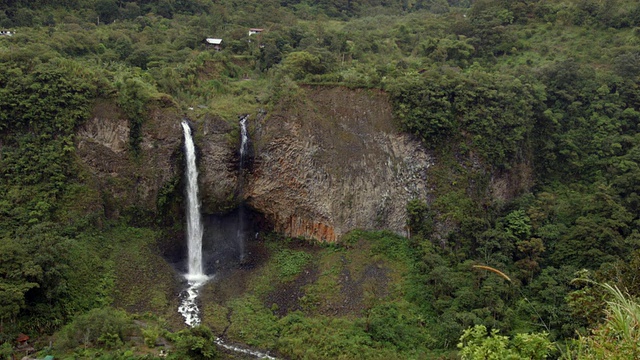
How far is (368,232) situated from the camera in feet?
77.1

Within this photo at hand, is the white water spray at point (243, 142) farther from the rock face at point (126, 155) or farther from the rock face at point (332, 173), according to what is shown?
the rock face at point (126, 155)

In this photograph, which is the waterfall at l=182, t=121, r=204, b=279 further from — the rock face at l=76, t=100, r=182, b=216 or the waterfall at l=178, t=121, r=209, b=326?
the rock face at l=76, t=100, r=182, b=216

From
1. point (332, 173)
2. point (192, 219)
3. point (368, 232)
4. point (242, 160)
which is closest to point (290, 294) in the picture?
point (368, 232)

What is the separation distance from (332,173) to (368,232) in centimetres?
302

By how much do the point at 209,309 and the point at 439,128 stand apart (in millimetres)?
12334

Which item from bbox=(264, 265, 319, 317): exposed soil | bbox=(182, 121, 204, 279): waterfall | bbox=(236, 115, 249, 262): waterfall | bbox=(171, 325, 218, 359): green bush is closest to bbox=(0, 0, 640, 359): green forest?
bbox=(171, 325, 218, 359): green bush

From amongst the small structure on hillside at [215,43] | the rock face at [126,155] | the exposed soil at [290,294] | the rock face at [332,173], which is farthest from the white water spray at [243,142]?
the small structure on hillside at [215,43]

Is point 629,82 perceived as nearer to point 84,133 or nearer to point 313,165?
point 313,165

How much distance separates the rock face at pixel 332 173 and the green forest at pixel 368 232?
0.72 meters

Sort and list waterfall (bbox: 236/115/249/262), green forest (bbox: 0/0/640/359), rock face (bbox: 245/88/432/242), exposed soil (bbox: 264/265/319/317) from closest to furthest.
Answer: green forest (bbox: 0/0/640/359) → exposed soil (bbox: 264/265/319/317) → rock face (bbox: 245/88/432/242) → waterfall (bbox: 236/115/249/262)

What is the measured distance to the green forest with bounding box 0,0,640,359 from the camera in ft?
58.7

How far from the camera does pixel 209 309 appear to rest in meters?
20.4

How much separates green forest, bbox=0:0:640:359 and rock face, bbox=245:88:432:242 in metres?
0.72

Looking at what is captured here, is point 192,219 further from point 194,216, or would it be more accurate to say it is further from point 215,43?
point 215,43
